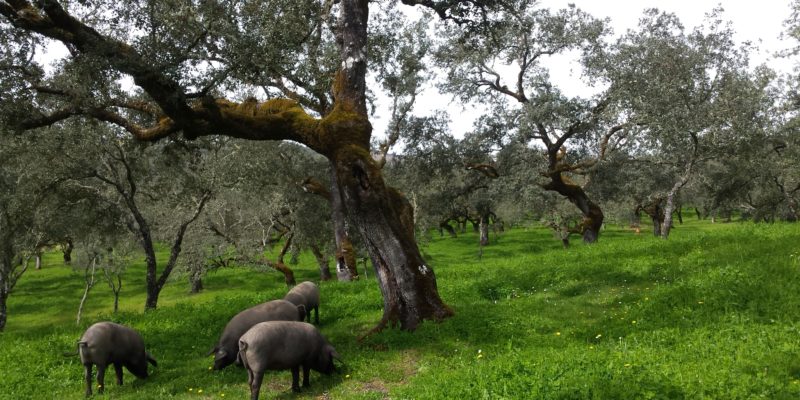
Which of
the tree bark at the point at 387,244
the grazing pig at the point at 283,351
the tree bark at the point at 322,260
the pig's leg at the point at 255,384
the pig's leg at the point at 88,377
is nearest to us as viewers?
the pig's leg at the point at 255,384

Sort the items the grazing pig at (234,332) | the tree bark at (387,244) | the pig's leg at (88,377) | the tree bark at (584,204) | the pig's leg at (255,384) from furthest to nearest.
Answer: the tree bark at (584,204), the tree bark at (387,244), the grazing pig at (234,332), the pig's leg at (88,377), the pig's leg at (255,384)

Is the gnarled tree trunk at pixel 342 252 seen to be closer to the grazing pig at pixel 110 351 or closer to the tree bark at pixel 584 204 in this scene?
the tree bark at pixel 584 204

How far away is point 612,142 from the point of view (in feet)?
110

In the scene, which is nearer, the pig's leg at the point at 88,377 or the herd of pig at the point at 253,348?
the herd of pig at the point at 253,348

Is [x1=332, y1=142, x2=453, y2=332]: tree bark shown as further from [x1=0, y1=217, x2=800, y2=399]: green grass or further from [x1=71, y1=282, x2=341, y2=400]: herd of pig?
[x1=71, y1=282, x2=341, y2=400]: herd of pig

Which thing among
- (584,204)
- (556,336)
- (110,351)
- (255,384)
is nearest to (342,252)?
(110,351)

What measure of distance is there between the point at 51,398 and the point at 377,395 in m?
7.85

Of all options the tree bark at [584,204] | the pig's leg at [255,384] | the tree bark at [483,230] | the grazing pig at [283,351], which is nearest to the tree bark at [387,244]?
the grazing pig at [283,351]

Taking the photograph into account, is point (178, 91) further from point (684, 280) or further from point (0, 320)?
point (0, 320)

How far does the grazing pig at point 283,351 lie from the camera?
9.87 meters

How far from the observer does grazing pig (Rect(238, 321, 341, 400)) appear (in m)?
9.87

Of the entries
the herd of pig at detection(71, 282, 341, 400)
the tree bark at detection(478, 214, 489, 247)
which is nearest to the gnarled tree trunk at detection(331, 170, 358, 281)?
the herd of pig at detection(71, 282, 341, 400)

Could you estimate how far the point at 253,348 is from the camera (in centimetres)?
988

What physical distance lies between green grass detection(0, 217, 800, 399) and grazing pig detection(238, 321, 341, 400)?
0.50 meters
